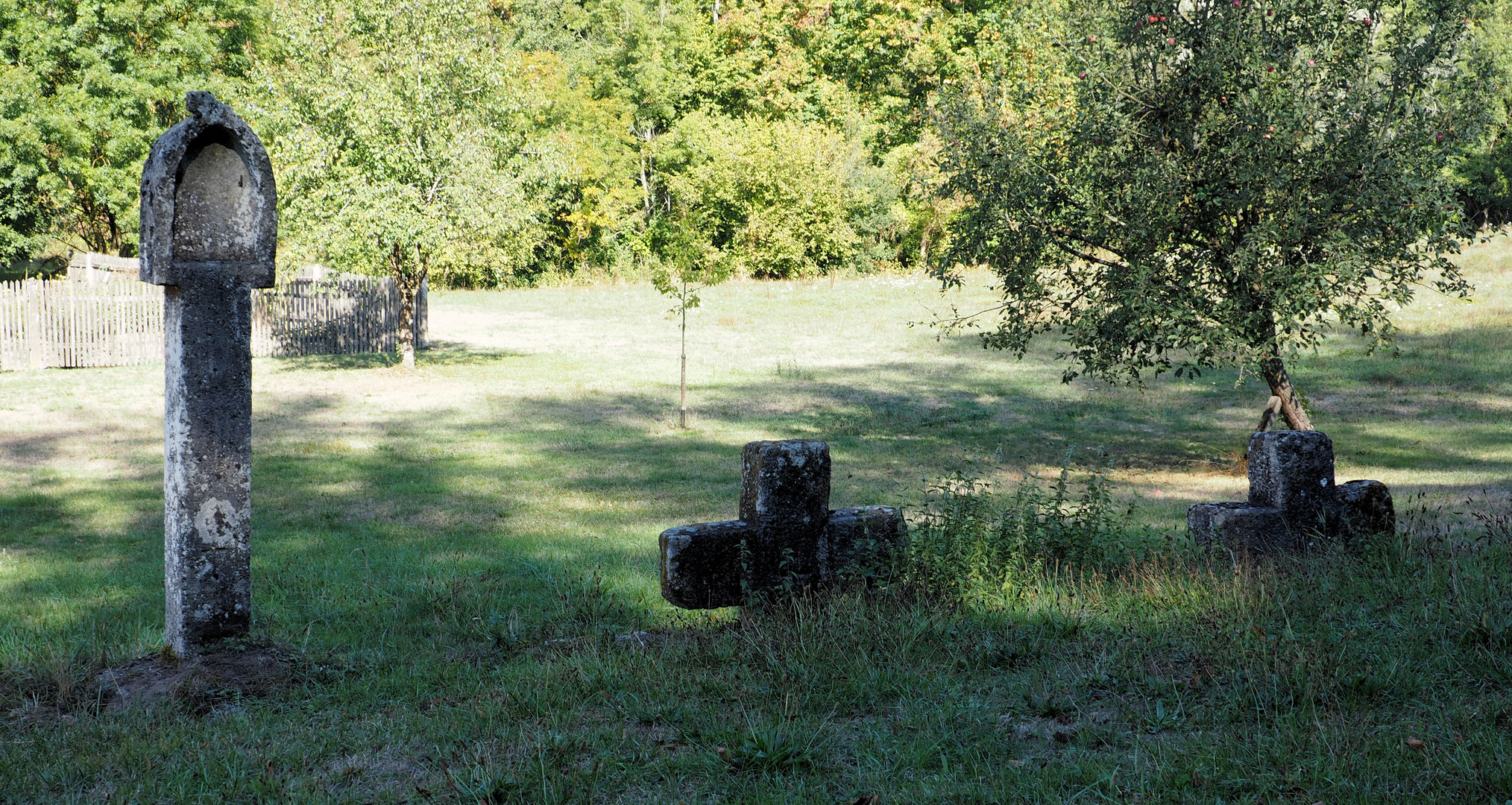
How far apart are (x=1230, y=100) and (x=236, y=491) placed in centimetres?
1076

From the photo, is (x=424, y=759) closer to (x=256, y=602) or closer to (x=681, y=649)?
(x=681, y=649)

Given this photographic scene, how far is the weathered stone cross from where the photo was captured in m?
6.76

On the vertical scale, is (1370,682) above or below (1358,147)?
below

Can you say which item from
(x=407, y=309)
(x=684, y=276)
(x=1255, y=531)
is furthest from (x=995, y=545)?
(x=407, y=309)

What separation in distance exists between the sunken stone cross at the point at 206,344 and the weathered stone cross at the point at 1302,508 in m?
5.80

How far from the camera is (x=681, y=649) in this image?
5.50m

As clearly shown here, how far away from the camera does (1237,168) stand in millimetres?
11828

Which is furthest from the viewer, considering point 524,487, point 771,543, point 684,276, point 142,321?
point 142,321

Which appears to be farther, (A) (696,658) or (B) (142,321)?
(B) (142,321)

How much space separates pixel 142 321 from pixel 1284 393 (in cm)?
2314

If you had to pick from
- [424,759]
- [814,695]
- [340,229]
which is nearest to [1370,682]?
[814,695]

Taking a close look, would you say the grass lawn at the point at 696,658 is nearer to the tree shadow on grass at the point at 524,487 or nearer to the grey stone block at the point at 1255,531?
the tree shadow on grass at the point at 524,487

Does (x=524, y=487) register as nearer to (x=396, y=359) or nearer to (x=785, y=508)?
(x=785, y=508)

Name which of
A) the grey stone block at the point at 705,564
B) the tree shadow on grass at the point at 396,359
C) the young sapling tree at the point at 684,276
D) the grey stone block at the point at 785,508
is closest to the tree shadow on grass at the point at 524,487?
the young sapling tree at the point at 684,276
